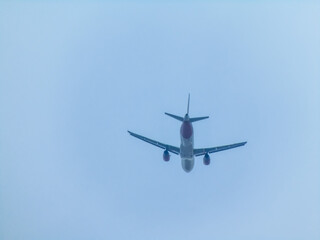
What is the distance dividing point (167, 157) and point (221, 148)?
785cm

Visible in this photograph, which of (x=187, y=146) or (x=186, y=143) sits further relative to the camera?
(x=187, y=146)

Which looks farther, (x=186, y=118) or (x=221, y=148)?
(x=221, y=148)

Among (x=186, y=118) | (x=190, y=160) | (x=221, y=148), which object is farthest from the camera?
(x=190, y=160)

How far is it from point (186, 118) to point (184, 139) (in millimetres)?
3585

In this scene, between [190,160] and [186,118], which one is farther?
[190,160]

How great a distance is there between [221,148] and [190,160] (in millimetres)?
6000

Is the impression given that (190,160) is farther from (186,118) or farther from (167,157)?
(186,118)

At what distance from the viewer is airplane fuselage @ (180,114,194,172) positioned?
52472 mm

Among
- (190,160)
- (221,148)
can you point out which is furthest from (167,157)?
(221,148)

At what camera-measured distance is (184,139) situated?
179 feet

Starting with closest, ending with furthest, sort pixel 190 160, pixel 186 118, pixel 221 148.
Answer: pixel 186 118
pixel 221 148
pixel 190 160

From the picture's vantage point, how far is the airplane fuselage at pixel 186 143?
52.5m

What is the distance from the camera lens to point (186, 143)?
183ft

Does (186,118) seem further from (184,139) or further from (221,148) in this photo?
(221,148)
